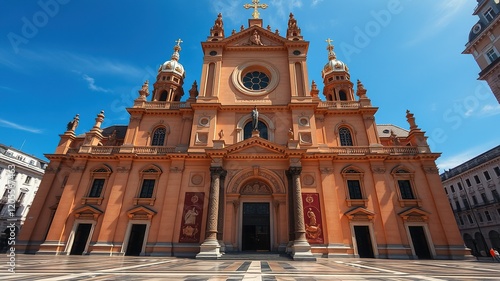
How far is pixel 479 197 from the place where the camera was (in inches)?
1470

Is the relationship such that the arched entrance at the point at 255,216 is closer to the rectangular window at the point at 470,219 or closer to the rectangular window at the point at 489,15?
the rectangular window at the point at 489,15

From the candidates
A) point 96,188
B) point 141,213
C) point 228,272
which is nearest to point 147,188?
point 141,213

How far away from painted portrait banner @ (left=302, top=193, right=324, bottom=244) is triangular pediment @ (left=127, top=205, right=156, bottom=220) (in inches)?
497

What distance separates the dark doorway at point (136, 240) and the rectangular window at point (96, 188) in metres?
4.82

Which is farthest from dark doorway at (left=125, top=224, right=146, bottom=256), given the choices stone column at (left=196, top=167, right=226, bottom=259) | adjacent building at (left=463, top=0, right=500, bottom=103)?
adjacent building at (left=463, top=0, right=500, bottom=103)

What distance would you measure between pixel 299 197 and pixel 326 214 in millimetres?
2838

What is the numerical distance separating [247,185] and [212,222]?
4.68 meters

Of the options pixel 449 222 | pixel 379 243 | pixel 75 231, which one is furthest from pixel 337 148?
pixel 75 231

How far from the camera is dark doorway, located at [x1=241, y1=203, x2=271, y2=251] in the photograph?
1884cm

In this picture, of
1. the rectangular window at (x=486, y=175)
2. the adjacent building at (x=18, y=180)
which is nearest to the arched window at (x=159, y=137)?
the adjacent building at (x=18, y=180)

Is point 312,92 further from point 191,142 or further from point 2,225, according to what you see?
point 2,225

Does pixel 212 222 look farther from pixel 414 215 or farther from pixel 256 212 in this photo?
pixel 414 215

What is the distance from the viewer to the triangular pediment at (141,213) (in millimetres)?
19328

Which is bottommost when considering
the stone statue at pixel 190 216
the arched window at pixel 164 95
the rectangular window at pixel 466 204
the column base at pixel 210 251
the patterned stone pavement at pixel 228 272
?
the patterned stone pavement at pixel 228 272
